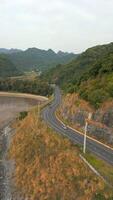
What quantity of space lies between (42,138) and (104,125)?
1514 cm

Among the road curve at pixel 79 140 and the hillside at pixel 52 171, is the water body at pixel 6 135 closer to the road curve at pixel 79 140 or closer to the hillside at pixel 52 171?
the hillside at pixel 52 171

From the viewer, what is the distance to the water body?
6119 centimetres

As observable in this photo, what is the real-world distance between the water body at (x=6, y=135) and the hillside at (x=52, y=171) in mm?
→ 1594

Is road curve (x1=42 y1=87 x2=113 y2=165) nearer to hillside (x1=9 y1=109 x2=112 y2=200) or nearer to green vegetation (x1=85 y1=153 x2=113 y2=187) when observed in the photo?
green vegetation (x1=85 y1=153 x2=113 y2=187)

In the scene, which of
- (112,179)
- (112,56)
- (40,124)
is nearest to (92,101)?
(40,124)

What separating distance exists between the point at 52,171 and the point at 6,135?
49952 mm

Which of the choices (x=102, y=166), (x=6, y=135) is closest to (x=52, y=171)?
(x=102, y=166)

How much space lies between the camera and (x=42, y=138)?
263 feet

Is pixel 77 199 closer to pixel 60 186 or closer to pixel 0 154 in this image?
pixel 60 186

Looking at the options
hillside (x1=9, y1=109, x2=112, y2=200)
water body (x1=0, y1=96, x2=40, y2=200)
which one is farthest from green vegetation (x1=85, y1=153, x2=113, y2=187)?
water body (x1=0, y1=96, x2=40, y2=200)

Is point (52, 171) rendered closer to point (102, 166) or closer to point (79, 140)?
point (102, 166)

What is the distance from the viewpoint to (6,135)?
109 metres

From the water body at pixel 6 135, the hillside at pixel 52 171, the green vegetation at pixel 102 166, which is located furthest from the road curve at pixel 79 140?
the water body at pixel 6 135

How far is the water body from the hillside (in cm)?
159
